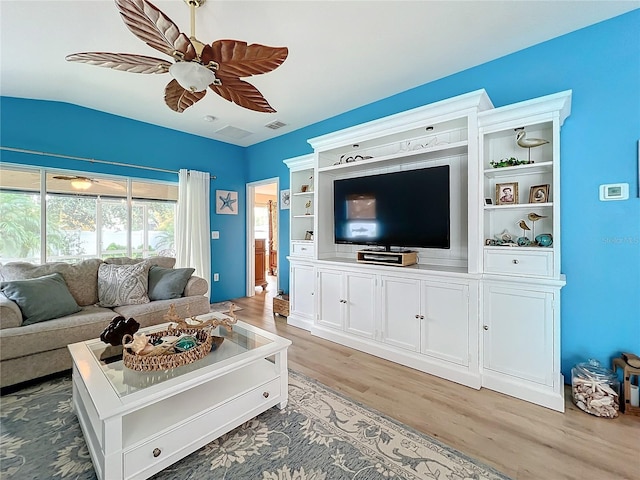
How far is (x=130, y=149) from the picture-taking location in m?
3.93

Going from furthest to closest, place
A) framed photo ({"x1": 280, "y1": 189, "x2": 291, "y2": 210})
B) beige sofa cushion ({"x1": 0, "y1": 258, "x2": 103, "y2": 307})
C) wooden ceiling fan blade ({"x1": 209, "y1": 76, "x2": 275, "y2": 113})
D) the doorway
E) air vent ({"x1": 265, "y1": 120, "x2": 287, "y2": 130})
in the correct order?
the doorway → framed photo ({"x1": 280, "y1": 189, "x2": 291, "y2": 210}) → air vent ({"x1": 265, "y1": 120, "x2": 287, "y2": 130}) → beige sofa cushion ({"x1": 0, "y1": 258, "x2": 103, "y2": 307}) → wooden ceiling fan blade ({"x1": 209, "y1": 76, "x2": 275, "y2": 113})

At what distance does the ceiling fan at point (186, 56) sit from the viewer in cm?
138

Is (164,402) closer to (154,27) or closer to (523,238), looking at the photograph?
(154,27)

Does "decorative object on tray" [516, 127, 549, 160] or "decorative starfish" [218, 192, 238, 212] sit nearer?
"decorative object on tray" [516, 127, 549, 160]

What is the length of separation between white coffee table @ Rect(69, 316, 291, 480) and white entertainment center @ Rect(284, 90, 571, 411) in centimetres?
125

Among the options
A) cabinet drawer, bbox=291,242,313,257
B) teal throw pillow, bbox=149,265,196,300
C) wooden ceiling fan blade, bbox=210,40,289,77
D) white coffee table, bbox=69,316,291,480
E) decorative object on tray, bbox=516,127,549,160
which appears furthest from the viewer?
cabinet drawer, bbox=291,242,313,257

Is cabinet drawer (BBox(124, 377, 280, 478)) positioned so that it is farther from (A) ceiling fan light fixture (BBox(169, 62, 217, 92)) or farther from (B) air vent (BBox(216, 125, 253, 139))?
(B) air vent (BBox(216, 125, 253, 139))

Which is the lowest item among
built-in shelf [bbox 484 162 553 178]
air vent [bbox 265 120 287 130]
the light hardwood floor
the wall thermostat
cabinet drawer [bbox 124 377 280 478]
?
the light hardwood floor

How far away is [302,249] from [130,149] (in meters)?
2.76

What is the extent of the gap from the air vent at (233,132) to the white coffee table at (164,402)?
130 inches

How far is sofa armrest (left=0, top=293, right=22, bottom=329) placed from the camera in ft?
6.93

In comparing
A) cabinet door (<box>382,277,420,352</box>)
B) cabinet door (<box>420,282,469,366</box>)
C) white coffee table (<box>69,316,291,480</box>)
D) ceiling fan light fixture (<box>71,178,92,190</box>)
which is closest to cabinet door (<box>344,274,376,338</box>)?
cabinet door (<box>382,277,420,352</box>)

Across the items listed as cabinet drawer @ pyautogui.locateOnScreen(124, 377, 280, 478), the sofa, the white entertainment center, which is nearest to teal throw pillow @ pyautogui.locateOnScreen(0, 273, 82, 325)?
the sofa

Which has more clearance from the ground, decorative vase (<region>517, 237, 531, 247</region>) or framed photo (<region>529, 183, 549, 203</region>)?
framed photo (<region>529, 183, 549, 203</region>)
